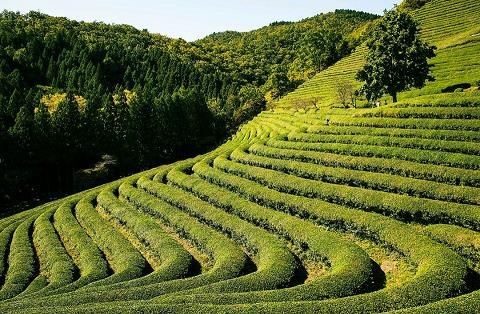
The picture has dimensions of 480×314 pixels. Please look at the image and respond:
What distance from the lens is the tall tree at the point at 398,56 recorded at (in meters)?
45.0

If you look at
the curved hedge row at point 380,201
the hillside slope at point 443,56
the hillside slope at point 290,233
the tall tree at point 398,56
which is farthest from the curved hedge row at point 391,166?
the hillside slope at point 443,56

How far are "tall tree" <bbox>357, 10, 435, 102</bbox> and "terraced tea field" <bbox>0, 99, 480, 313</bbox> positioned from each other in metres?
7.95

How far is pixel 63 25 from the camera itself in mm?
187875

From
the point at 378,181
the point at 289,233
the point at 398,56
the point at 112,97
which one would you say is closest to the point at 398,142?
the point at 378,181

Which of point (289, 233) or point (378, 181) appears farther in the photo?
point (378, 181)

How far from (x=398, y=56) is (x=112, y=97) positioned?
2553 inches

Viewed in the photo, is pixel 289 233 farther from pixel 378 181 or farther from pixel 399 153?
pixel 399 153

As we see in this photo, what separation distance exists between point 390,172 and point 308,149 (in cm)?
1034

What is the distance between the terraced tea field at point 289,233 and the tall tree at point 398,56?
26.1 ft

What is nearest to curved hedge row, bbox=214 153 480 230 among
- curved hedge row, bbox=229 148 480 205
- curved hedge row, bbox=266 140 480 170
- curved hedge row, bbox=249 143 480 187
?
curved hedge row, bbox=229 148 480 205

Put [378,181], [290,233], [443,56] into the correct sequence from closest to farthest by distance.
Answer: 1. [290,233]
2. [378,181]
3. [443,56]

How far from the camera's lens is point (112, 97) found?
91.4 meters

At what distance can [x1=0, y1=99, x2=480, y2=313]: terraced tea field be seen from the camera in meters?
16.5

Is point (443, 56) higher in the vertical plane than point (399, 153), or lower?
higher
